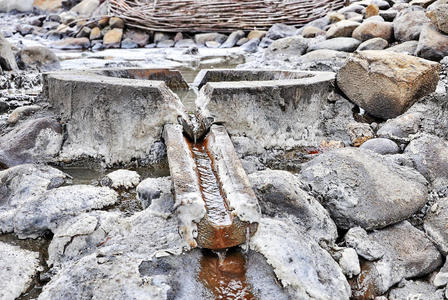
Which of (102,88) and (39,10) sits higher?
(102,88)

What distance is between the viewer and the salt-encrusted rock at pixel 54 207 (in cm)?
256

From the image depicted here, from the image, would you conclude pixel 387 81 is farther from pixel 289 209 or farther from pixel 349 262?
pixel 349 262

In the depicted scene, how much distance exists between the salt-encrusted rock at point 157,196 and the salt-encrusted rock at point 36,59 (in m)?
6.23

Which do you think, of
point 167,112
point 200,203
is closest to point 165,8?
point 167,112

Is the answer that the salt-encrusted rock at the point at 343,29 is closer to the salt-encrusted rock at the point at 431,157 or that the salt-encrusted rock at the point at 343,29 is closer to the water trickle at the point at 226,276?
the salt-encrusted rock at the point at 431,157

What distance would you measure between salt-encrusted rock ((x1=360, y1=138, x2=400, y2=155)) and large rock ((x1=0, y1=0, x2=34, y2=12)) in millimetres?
23727

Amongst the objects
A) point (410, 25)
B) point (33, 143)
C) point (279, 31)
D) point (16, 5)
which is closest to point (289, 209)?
point (33, 143)

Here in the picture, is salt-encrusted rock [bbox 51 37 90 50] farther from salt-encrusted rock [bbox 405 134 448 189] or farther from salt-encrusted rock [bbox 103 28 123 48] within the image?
salt-encrusted rock [bbox 405 134 448 189]

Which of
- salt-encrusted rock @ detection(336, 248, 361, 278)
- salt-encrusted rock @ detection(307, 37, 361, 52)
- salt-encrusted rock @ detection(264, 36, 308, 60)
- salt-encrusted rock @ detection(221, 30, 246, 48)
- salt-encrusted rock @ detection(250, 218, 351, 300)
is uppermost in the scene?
salt-encrusted rock @ detection(250, 218, 351, 300)

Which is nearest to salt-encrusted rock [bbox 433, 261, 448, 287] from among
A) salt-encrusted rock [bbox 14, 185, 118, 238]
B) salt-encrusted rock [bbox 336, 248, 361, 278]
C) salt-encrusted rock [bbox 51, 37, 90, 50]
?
salt-encrusted rock [bbox 336, 248, 361, 278]

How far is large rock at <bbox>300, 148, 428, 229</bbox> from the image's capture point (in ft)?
8.66

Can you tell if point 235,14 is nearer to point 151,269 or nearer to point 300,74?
point 300,74

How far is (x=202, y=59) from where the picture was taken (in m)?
10.4

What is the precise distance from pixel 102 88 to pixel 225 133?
109 centimetres
